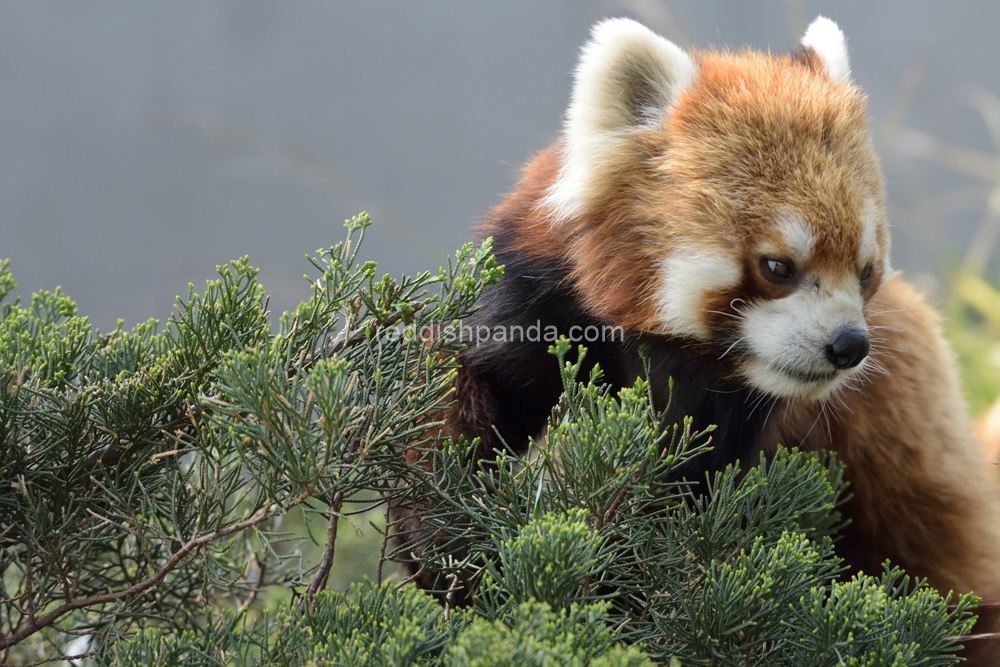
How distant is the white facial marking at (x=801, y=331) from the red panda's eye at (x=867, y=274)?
0.15ft

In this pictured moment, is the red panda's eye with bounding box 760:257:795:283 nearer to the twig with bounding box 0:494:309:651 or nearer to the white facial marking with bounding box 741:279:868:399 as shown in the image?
the white facial marking with bounding box 741:279:868:399

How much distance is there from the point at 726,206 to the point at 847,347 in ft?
0.84

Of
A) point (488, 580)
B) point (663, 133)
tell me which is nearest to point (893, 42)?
point (663, 133)

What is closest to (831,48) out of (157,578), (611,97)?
(611,97)

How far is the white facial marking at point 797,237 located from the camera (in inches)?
48.5

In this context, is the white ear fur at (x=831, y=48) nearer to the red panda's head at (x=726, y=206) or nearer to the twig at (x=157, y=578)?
the red panda's head at (x=726, y=206)

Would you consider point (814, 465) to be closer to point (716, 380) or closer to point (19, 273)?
point (716, 380)

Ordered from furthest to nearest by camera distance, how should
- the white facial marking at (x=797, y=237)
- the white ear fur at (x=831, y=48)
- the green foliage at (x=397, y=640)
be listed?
the white ear fur at (x=831, y=48), the white facial marking at (x=797, y=237), the green foliage at (x=397, y=640)

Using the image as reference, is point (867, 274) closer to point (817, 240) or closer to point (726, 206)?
point (817, 240)

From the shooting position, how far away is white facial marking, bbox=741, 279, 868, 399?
1.25m

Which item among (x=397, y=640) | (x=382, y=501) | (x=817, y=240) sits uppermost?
(x=817, y=240)

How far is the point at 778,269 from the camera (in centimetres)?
125

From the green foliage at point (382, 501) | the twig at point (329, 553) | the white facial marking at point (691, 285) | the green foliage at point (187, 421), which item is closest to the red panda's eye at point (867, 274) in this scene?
the white facial marking at point (691, 285)

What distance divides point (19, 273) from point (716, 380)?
348 cm
